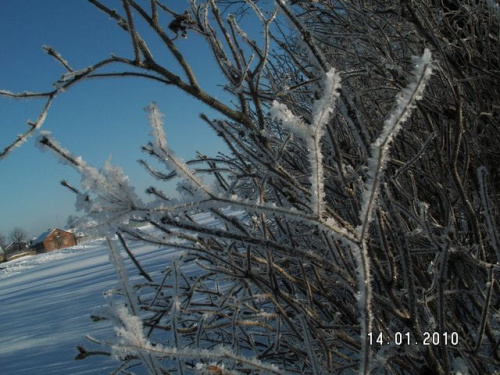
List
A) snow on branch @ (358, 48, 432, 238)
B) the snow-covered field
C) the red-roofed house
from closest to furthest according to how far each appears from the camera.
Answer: snow on branch @ (358, 48, 432, 238) < the snow-covered field < the red-roofed house

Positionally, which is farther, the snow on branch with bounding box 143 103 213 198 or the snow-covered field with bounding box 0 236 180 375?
the snow-covered field with bounding box 0 236 180 375

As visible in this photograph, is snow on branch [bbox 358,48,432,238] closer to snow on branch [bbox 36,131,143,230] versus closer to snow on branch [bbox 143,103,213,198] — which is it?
snow on branch [bbox 143,103,213,198]

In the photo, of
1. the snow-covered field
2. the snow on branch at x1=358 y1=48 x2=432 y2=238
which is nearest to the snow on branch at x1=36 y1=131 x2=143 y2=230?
the snow on branch at x1=358 y1=48 x2=432 y2=238

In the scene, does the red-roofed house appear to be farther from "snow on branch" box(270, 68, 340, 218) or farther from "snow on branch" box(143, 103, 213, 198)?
"snow on branch" box(270, 68, 340, 218)

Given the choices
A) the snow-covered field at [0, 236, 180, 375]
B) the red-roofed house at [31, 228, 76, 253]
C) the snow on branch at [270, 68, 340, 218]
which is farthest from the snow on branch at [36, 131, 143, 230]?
the red-roofed house at [31, 228, 76, 253]

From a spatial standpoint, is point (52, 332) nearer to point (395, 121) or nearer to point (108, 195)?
point (108, 195)

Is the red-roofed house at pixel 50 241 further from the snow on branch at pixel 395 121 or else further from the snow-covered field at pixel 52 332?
the snow on branch at pixel 395 121

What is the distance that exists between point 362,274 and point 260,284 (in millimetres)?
680

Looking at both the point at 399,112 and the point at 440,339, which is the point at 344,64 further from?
the point at 399,112

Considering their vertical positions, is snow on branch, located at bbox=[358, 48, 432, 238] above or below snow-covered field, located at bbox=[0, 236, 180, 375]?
above

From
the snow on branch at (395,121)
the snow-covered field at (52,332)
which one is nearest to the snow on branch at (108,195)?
the snow on branch at (395,121)

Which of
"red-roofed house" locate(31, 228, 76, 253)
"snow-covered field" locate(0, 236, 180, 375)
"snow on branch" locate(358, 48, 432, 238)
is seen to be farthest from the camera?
"red-roofed house" locate(31, 228, 76, 253)

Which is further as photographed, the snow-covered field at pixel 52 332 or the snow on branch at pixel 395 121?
the snow-covered field at pixel 52 332

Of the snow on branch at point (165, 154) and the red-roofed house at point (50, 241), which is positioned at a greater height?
the snow on branch at point (165, 154)
